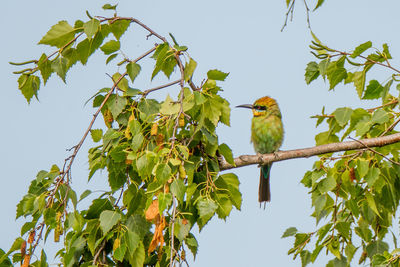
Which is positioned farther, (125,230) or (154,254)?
(154,254)

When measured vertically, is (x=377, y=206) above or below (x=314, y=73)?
below

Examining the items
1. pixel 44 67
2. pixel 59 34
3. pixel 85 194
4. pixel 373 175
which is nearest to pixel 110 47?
pixel 59 34

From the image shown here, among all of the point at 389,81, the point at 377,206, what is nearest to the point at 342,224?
the point at 377,206

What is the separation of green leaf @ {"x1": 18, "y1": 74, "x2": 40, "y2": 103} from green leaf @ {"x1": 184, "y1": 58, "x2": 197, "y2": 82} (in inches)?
33.4

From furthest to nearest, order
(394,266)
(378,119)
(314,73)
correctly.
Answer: (314,73) → (378,119) → (394,266)

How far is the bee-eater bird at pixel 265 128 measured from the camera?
5.85 meters

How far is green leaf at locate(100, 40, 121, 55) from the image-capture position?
301 cm

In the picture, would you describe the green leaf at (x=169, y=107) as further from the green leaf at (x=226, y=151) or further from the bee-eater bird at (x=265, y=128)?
the bee-eater bird at (x=265, y=128)

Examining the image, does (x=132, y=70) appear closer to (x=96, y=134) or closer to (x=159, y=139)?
(x=159, y=139)

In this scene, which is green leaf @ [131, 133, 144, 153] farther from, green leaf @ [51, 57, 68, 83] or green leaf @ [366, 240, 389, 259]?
green leaf @ [366, 240, 389, 259]

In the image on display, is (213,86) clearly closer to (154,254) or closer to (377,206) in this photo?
(154,254)

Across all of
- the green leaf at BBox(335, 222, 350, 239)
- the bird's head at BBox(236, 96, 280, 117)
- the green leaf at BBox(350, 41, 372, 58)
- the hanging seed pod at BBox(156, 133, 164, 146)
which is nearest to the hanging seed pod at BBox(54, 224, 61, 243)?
the hanging seed pod at BBox(156, 133, 164, 146)

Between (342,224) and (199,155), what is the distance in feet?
3.40

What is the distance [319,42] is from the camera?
3473 millimetres
